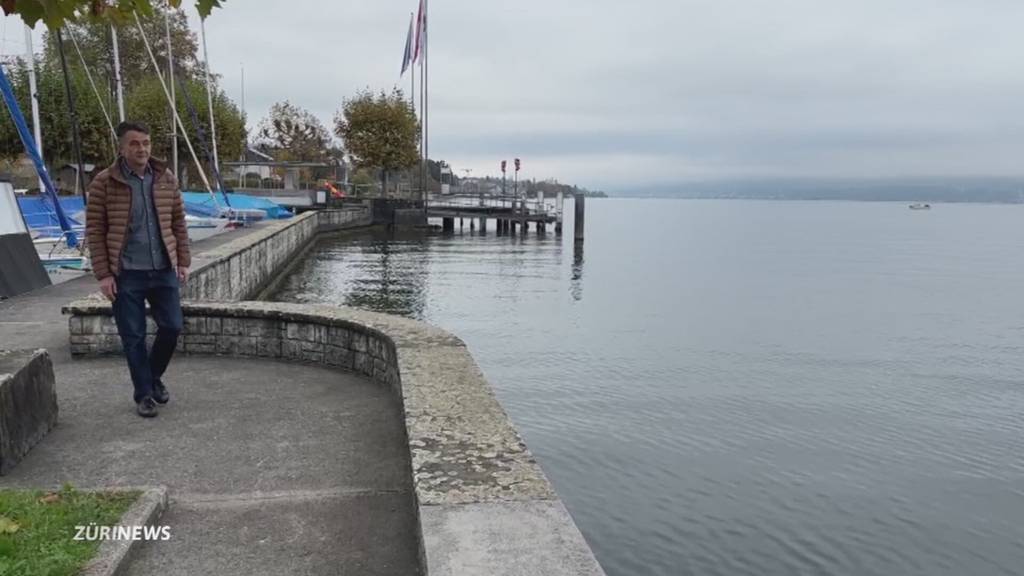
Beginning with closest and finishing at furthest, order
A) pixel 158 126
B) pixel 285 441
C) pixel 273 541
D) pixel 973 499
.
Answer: pixel 273 541 < pixel 285 441 < pixel 973 499 < pixel 158 126

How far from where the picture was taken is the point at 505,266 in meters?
34.7

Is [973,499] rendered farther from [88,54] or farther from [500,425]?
[88,54]

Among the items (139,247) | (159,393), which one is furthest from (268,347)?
(139,247)

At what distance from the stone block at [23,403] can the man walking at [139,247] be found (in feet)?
1.63

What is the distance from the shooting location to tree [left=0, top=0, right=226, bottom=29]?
2.71 metres

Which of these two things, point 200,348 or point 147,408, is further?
point 200,348

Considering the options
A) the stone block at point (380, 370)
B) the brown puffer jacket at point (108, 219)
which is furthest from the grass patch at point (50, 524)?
the stone block at point (380, 370)

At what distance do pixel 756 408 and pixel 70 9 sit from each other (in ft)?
36.9

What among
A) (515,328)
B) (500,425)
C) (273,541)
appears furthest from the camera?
(515,328)

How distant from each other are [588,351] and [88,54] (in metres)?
46.6

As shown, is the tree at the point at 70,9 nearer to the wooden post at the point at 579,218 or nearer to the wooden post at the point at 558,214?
the wooden post at the point at 579,218

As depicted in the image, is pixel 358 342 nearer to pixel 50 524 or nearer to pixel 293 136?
pixel 50 524

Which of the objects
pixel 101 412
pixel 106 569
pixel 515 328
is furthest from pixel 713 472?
pixel 515 328

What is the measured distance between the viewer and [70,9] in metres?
2.85
